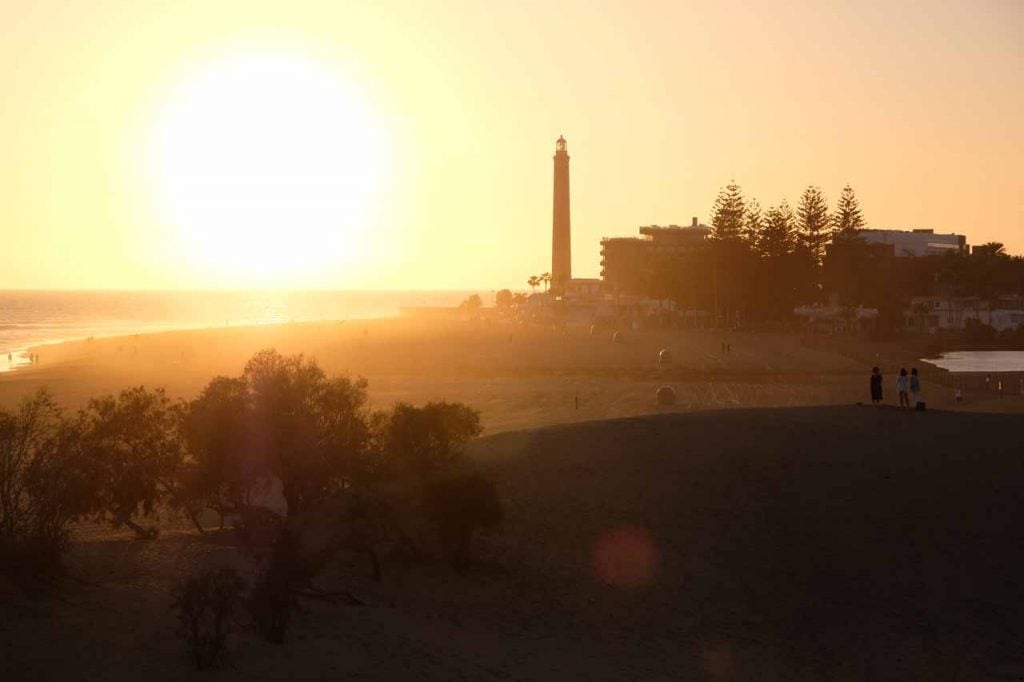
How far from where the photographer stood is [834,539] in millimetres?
16766

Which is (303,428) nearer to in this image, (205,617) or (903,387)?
(205,617)

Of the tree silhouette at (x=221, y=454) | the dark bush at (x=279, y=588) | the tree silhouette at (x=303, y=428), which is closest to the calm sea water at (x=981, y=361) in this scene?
the tree silhouette at (x=303, y=428)

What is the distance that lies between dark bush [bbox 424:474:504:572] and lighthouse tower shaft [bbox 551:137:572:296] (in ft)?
319

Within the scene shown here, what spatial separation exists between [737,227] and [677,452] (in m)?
72.9

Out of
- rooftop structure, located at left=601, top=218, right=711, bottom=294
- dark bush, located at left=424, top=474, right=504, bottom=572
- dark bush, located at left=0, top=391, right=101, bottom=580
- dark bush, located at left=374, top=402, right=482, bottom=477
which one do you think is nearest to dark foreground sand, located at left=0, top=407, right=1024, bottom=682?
dark bush, located at left=424, top=474, right=504, bottom=572

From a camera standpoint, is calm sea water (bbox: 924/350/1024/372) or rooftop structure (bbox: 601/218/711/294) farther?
rooftop structure (bbox: 601/218/711/294)

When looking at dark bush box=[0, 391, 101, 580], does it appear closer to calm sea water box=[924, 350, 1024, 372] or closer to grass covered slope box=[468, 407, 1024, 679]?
grass covered slope box=[468, 407, 1024, 679]

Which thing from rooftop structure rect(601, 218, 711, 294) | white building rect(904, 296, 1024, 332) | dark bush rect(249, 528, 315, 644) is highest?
rooftop structure rect(601, 218, 711, 294)

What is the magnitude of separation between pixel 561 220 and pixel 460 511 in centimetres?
9801

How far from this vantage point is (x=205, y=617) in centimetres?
1141

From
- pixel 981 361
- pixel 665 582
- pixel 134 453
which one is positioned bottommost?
pixel 665 582

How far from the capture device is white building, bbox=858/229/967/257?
439 ft

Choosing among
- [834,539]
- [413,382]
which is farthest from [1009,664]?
→ [413,382]

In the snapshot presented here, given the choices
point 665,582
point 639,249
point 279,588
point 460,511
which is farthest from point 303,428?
point 639,249
